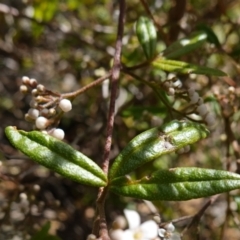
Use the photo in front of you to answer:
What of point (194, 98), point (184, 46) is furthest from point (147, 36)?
point (194, 98)

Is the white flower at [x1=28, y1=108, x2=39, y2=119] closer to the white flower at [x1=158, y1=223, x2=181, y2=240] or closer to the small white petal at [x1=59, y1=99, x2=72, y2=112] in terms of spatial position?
the small white petal at [x1=59, y1=99, x2=72, y2=112]

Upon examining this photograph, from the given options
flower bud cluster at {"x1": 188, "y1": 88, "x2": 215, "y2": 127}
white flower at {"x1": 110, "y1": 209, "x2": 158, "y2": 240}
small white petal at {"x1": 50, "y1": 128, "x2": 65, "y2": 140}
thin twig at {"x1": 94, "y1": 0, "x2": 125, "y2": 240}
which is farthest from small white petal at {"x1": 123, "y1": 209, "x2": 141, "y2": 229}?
flower bud cluster at {"x1": 188, "y1": 88, "x2": 215, "y2": 127}

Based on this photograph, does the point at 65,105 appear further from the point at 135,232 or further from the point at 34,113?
the point at 135,232

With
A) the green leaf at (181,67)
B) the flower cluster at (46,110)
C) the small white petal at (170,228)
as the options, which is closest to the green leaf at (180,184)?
the small white petal at (170,228)

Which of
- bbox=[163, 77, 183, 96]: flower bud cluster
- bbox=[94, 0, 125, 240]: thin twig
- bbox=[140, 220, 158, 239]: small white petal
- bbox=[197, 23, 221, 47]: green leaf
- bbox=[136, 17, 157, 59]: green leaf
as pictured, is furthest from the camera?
bbox=[197, 23, 221, 47]: green leaf

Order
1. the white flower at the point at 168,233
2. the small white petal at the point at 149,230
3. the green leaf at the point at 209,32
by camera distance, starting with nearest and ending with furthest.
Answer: the small white petal at the point at 149,230 < the white flower at the point at 168,233 < the green leaf at the point at 209,32

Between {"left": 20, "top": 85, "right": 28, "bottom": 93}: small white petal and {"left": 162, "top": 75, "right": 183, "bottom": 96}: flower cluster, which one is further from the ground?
{"left": 20, "top": 85, "right": 28, "bottom": 93}: small white petal

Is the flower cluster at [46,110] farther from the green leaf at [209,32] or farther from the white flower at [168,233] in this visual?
the green leaf at [209,32]
